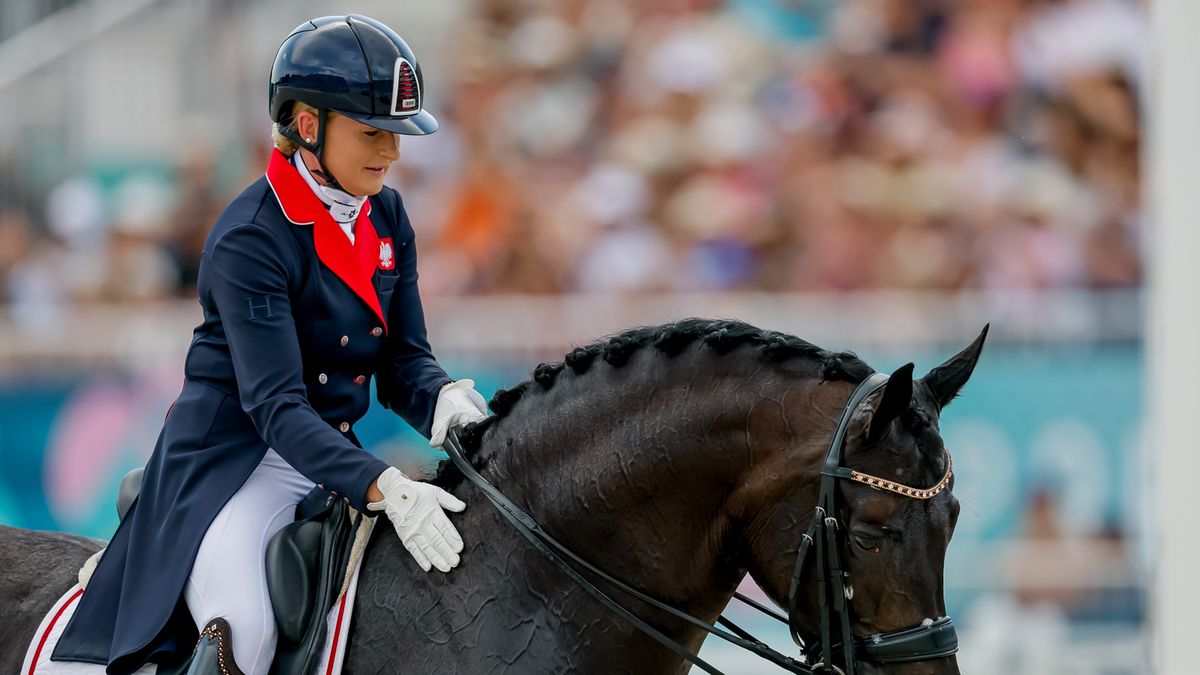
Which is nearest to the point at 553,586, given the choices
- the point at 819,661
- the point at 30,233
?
the point at 819,661

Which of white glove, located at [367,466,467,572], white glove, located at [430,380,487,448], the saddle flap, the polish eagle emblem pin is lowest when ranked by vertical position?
the saddle flap

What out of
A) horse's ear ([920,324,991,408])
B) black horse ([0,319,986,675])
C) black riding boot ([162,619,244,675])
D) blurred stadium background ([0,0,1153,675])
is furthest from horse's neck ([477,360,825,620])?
blurred stadium background ([0,0,1153,675])

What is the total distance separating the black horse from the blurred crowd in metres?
6.28

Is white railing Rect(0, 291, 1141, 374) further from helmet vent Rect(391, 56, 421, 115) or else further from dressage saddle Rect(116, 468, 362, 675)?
dressage saddle Rect(116, 468, 362, 675)

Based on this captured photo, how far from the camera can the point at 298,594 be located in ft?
10.6

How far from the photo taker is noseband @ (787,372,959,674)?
292 centimetres

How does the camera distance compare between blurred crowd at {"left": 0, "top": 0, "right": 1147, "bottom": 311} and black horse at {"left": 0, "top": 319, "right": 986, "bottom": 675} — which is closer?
black horse at {"left": 0, "top": 319, "right": 986, "bottom": 675}

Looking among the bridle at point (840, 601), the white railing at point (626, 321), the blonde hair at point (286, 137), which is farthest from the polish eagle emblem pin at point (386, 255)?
the white railing at point (626, 321)

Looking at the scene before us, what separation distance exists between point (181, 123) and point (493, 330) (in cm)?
298

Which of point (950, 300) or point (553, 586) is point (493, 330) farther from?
point (553, 586)

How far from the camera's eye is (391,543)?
3.32m

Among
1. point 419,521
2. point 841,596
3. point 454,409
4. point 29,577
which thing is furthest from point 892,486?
point 29,577

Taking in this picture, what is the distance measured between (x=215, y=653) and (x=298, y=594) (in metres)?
0.20

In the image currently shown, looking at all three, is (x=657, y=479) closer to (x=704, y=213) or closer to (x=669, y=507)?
(x=669, y=507)
